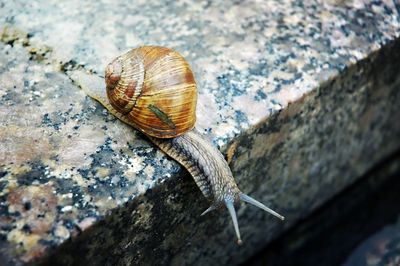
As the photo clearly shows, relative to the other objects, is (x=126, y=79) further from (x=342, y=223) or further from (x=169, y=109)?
(x=342, y=223)

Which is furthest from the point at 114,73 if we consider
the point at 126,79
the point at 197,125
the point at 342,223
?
the point at 342,223

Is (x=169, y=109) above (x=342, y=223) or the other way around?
above

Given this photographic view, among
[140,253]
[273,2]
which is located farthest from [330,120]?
[140,253]

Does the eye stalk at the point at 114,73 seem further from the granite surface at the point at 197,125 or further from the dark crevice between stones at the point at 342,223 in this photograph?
the dark crevice between stones at the point at 342,223

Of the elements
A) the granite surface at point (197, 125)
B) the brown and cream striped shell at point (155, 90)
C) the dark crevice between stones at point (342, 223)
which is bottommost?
the dark crevice between stones at point (342, 223)

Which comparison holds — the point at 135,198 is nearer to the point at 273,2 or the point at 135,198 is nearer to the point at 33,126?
the point at 33,126

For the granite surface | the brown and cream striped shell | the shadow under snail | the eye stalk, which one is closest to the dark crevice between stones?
the granite surface

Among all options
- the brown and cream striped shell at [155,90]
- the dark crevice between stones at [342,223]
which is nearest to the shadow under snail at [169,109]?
the brown and cream striped shell at [155,90]
